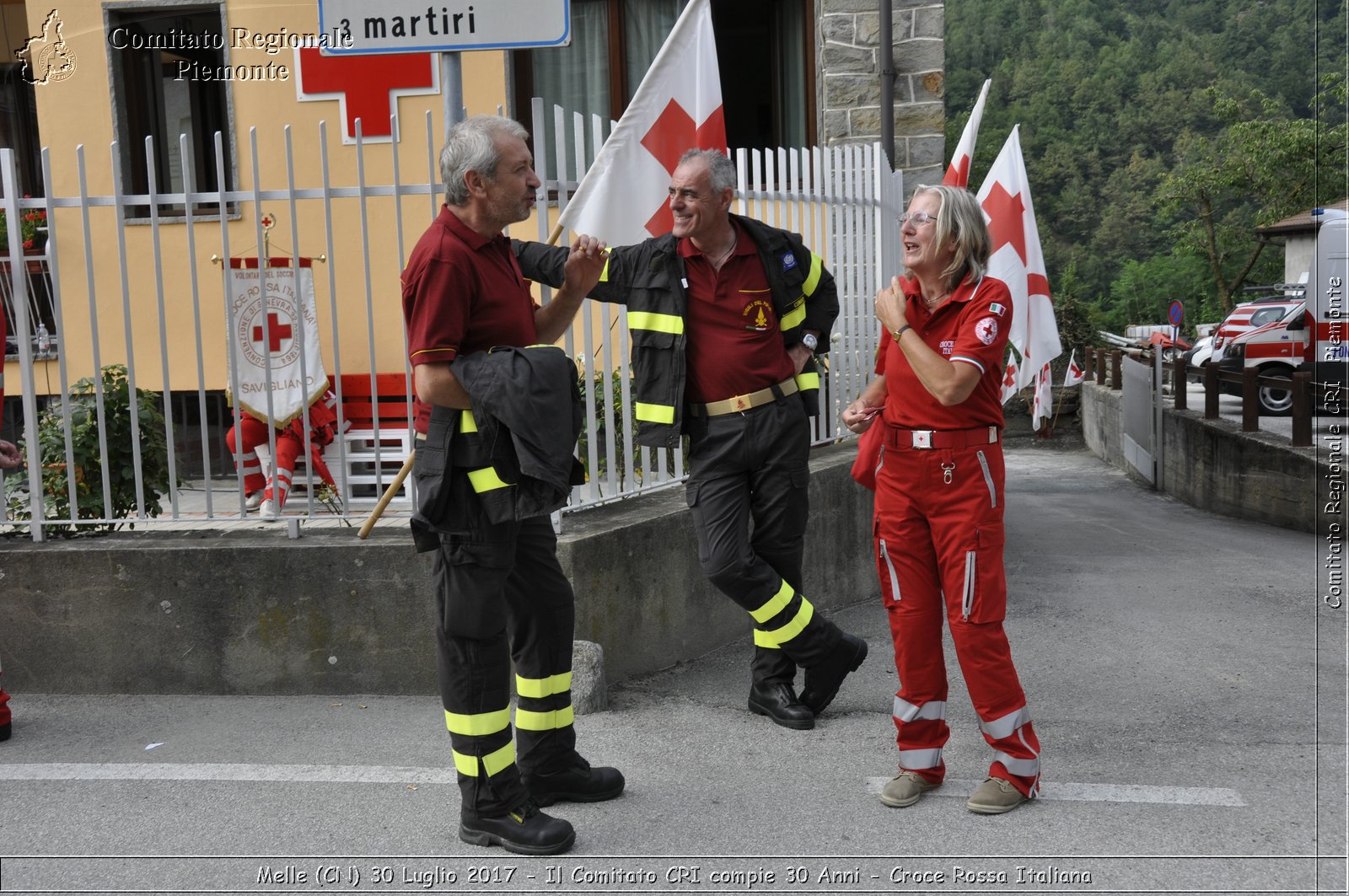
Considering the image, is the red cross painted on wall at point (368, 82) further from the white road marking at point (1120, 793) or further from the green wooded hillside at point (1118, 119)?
the green wooded hillside at point (1118, 119)

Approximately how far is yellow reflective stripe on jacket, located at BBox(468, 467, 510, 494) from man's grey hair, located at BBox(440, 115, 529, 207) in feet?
2.48

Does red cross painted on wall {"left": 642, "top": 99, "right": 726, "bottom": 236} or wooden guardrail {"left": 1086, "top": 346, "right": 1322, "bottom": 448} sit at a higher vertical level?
red cross painted on wall {"left": 642, "top": 99, "right": 726, "bottom": 236}

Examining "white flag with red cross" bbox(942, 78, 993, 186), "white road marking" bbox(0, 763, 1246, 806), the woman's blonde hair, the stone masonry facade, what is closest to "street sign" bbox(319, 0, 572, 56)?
the woman's blonde hair

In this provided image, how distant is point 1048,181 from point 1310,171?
2450 centimetres

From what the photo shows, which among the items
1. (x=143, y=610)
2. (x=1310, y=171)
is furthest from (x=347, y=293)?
(x=1310, y=171)

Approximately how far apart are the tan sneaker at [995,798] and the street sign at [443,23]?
2.77 m

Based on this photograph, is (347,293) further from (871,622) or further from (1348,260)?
(1348,260)

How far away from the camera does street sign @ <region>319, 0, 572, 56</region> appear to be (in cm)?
432

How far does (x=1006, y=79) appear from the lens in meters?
71.0

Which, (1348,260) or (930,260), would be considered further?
(1348,260)

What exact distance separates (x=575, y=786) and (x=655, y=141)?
8.65ft

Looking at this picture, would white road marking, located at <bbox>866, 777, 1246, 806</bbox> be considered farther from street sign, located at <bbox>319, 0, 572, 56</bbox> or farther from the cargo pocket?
street sign, located at <bbox>319, 0, 572, 56</bbox>

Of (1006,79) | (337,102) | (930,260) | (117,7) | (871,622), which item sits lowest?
(871,622)

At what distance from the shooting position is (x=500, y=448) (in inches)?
142
